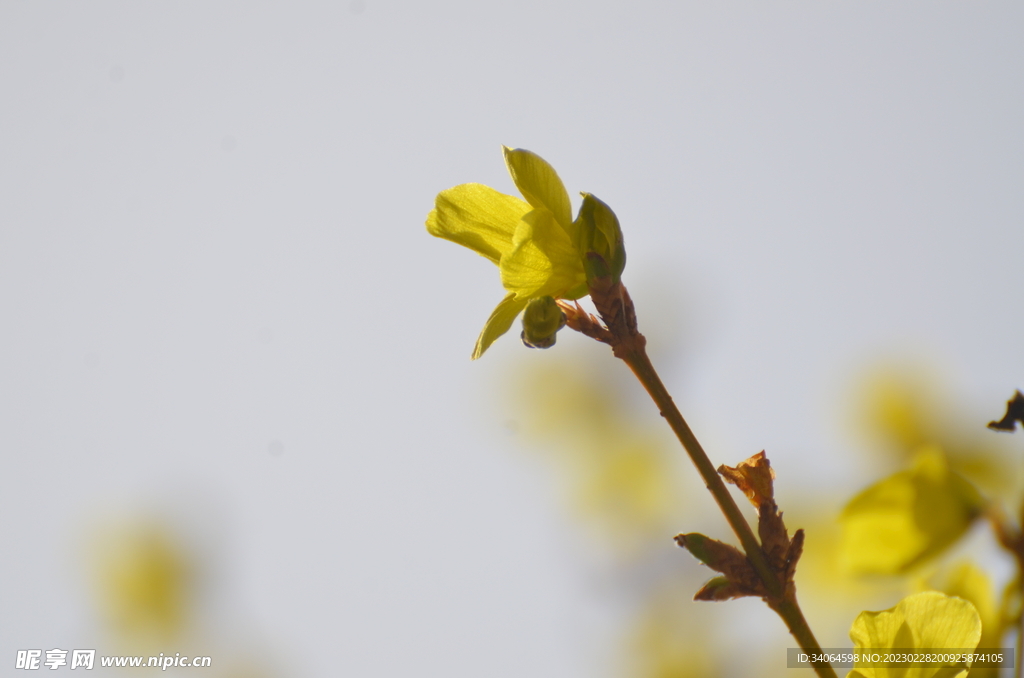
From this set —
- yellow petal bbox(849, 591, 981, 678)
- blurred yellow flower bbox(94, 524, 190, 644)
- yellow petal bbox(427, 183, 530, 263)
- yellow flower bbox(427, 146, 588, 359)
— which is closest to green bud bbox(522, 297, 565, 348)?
yellow flower bbox(427, 146, 588, 359)

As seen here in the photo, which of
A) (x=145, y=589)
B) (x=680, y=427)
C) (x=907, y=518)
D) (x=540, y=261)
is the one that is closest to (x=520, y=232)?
(x=540, y=261)

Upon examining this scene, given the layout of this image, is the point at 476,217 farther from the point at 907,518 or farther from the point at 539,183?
the point at 907,518

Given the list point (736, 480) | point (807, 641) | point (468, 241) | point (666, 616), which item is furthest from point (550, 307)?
point (666, 616)

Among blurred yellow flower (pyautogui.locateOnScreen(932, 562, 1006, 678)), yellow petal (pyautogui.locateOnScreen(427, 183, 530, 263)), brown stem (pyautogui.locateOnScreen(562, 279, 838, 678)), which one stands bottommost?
blurred yellow flower (pyautogui.locateOnScreen(932, 562, 1006, 678))

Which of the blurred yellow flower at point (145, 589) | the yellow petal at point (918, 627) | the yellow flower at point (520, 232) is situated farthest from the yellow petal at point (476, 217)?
the blurred yellow flower at point (145, 589)

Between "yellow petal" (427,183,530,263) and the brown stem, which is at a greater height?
"yellow petal" (427,183,530,263)

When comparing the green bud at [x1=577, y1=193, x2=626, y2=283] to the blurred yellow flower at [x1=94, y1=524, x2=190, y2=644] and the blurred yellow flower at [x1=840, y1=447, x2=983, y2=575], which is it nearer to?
the blurred yellow flower at [x1=840, y1=447, x2=983, y2=575]

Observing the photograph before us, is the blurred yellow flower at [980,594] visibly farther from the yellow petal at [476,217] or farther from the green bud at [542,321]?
the yellow petal at [476,217]
